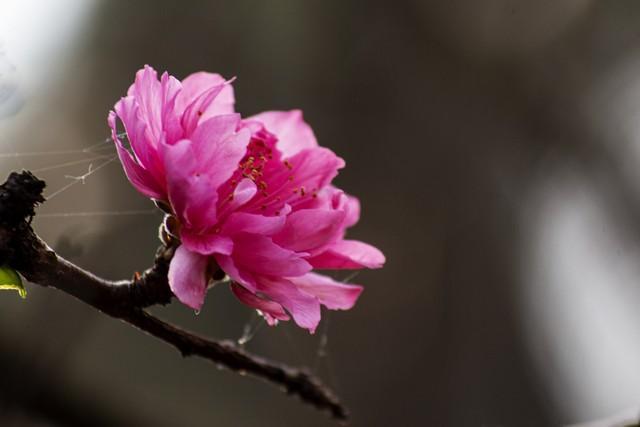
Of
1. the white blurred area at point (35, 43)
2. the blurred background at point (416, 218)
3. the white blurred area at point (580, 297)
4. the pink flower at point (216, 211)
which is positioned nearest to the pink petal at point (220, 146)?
the pink flower at point (216, 211)

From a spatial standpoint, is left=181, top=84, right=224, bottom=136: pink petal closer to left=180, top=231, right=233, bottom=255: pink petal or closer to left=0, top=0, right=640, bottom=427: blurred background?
left=180, top=231, right=233, bottom=255: pink petal

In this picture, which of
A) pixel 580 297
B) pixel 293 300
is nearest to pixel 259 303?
pixel 293 300

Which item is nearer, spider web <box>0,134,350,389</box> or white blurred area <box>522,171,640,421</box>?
spider web <box>0,134,350,389</box>

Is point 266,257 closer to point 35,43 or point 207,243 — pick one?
point 207,243

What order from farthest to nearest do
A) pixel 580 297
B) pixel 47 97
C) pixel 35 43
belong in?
pixel 580 297 < pixel 47 97 < pixel 35 43

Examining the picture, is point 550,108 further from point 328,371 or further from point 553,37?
point 328,371

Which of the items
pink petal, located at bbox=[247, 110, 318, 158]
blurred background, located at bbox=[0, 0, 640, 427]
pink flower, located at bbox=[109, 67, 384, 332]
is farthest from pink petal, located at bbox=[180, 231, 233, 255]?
blurred background, located at bbox=[0, 0, 640, 427]

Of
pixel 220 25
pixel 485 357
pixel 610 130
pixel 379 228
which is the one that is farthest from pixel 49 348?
pixel 610 130

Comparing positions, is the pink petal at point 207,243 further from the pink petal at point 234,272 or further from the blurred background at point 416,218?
the blurred background at point 416,218
